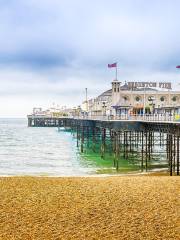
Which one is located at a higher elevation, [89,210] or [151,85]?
[151,85]

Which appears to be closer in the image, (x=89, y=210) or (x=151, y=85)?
(x=89, y=210)

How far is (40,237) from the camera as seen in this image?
10.4 meters

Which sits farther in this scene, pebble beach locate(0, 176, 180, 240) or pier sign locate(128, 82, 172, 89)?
pier sign locate(128, 82, 172, 89)

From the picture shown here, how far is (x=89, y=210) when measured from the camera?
12.4 meters

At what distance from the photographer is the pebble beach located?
35.0 ft

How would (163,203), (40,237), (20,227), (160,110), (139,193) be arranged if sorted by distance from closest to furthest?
1. (40,237)
2. (20,227)
3. (163,203)
4. (139,193)
5. (160,110)

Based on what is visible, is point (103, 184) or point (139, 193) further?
point (103, 184)

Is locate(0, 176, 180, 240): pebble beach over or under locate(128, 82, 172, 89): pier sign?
under

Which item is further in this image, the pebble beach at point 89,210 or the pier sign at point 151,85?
the pier sign at point 151,85

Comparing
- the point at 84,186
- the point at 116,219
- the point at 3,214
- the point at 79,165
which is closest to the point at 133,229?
the point at 116,219

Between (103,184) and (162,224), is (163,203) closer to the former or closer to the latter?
(162,224)

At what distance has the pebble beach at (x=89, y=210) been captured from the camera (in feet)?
35.0

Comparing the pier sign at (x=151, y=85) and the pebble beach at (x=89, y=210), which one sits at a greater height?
the pier sign at (x=151, y=85)

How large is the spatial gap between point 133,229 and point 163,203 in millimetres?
2497
